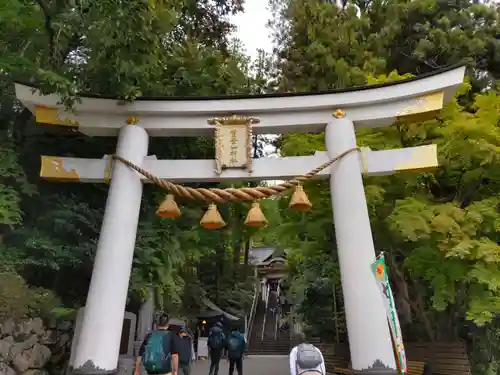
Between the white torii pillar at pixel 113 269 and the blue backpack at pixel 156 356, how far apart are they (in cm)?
181

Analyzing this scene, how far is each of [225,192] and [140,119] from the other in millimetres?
2287

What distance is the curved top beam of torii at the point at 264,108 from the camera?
7.99 metres

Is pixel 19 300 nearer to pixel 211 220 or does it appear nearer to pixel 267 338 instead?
pixel 211 220

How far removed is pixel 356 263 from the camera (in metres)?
7.12

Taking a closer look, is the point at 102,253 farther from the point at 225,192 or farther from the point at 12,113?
the point at 12,113

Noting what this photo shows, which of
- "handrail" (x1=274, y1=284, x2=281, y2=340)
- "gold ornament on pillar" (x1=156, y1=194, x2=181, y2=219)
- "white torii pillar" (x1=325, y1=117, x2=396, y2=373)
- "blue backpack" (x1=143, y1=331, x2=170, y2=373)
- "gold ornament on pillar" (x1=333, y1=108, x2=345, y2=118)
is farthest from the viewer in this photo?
"handrail" (x1=274, y1=284, x2=281, y2=340)

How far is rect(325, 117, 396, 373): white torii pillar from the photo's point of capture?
671cm

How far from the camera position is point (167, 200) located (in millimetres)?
7625

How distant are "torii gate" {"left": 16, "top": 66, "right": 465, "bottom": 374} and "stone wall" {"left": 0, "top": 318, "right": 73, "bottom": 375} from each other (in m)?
0.97

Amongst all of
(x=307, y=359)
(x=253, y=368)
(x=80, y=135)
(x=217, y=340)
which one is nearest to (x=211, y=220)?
(x=217, y=340)

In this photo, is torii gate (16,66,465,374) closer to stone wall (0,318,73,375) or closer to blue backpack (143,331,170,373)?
stone wall (0,318,73,375)

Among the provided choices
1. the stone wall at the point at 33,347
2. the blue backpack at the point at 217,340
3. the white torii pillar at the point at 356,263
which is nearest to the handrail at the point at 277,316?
the blue backpack at the point at 217,340

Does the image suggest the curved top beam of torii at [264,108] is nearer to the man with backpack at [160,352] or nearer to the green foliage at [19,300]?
the green foliage at [19,300]

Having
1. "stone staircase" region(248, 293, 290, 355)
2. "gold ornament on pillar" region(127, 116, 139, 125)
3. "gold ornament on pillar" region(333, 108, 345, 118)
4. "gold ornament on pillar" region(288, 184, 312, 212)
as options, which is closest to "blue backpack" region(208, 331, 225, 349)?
"gold ornament on pillar" region(288, 184, 312, 212)
